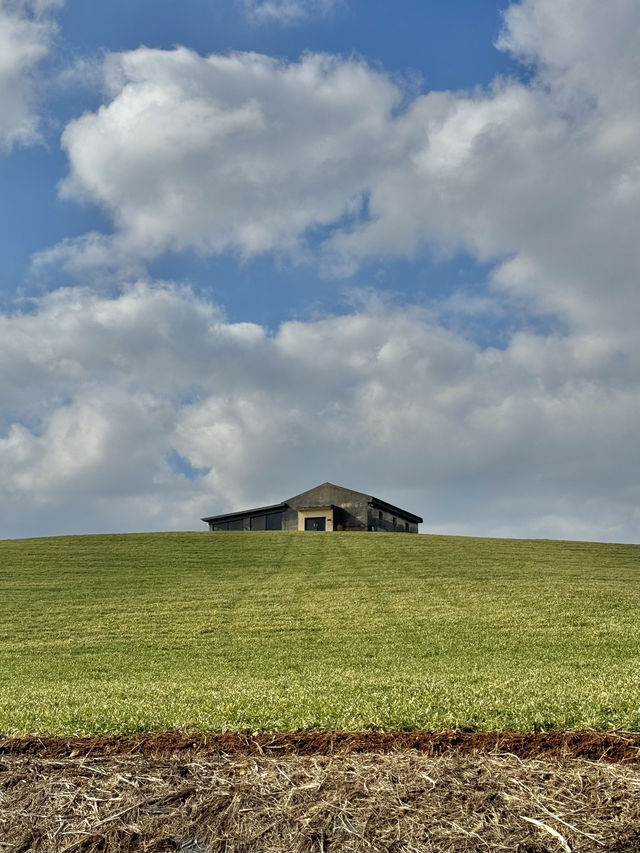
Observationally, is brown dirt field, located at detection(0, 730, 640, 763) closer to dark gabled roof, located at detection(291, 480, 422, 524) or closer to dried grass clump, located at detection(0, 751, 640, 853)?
dried grass clump, located at detection(0, 751, 640, 853)

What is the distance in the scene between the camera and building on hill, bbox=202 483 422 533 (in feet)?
206

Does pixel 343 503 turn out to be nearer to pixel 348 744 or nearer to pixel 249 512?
pixel 249 512

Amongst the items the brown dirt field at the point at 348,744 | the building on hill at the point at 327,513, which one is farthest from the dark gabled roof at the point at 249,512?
the brown dirt field at the point at 348,744

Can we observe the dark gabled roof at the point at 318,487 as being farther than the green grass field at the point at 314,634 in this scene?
Yes

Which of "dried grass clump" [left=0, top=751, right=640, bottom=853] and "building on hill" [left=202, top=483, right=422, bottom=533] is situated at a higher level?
"building on hill" [left=202, top=483, right=422, bottom=533]

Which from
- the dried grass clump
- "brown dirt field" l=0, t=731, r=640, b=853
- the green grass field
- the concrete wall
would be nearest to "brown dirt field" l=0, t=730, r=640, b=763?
"brown dirt field" l=0, t=731, r=640, b=853

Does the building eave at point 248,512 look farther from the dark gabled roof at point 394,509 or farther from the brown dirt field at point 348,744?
the brown dirt field at point 348,744

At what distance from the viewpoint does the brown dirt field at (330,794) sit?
197 inches

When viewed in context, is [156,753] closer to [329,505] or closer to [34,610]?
[34,610]

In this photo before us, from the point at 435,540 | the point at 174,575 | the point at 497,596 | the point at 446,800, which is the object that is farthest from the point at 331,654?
the point at 435,540

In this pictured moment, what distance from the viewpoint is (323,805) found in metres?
5.30

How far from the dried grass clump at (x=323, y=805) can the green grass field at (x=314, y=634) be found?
1489 millimetres

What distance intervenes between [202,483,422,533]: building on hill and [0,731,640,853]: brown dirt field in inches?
2206

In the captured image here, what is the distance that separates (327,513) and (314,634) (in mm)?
42132
